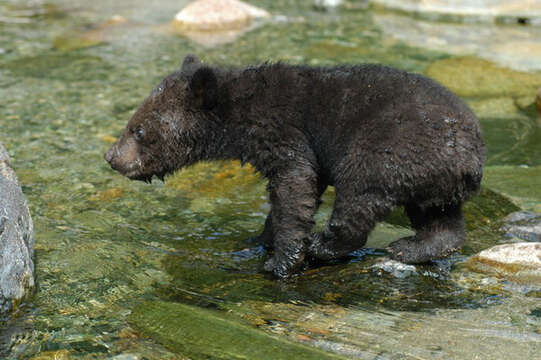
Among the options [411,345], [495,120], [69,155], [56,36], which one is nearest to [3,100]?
[69,155]

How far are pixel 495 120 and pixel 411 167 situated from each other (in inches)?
204

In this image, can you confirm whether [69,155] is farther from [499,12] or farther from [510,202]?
[499,12]

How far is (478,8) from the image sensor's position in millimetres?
16562

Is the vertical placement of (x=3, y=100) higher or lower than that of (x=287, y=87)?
lower

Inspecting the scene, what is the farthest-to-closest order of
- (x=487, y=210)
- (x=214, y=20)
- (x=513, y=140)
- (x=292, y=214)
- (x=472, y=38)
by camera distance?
(x=214, y=20), (x=472, y=38), (x=513, y=140), (x=487, y=210), (x=292, y=214)

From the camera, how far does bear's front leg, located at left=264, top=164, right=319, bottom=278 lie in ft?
18.6

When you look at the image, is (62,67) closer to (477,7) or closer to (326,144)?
(326,144)

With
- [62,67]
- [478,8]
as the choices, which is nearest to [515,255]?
[62,67]

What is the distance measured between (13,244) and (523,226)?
4.51 m

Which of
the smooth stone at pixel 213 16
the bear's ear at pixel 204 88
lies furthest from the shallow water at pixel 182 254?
the smooth stone at pixel 213 16

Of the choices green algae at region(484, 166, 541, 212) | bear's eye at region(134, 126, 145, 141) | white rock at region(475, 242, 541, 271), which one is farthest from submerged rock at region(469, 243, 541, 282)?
bear's eye at region(134, 126, 145, 141)

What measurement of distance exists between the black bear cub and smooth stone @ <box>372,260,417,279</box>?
0.29 ft

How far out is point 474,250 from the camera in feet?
19.9

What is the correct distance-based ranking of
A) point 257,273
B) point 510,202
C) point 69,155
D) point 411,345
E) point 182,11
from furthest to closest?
point 182,11 < point 69,155 < point 510,202 < point 257,273 < point 411,345
